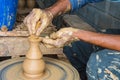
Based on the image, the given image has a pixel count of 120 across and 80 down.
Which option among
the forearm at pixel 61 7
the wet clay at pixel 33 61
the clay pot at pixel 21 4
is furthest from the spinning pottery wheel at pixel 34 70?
the clay pot at pixel 21 4

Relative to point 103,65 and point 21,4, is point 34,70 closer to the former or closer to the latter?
point 103,65

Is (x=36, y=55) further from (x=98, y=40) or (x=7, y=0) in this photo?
(x=7, y=0)

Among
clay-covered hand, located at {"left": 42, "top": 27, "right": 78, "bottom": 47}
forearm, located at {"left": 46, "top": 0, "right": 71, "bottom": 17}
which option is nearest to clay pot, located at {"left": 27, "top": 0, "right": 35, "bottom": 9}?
forearm, located at {"left": 46, "top": 0, "right": 71, "bottom": 17}

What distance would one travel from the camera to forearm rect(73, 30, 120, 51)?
1500 mm

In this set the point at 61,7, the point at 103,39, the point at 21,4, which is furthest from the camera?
the point at 21,4

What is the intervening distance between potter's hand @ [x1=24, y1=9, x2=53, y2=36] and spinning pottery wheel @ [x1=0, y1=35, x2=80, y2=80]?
0.14 m

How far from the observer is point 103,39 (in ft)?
5.03

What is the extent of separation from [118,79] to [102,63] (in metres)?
0.15

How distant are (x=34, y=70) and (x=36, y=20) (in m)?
0.38

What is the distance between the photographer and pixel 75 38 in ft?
5.27

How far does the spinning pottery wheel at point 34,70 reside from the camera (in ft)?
4.76

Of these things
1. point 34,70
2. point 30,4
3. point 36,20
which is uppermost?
point 36,20

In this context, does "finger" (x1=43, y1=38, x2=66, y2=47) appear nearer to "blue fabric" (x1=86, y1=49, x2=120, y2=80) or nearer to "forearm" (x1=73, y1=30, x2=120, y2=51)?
"forearm" (x1=73, y1=30, x2=120, y2=51)

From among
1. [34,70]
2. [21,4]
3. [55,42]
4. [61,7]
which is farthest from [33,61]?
[21,4]
